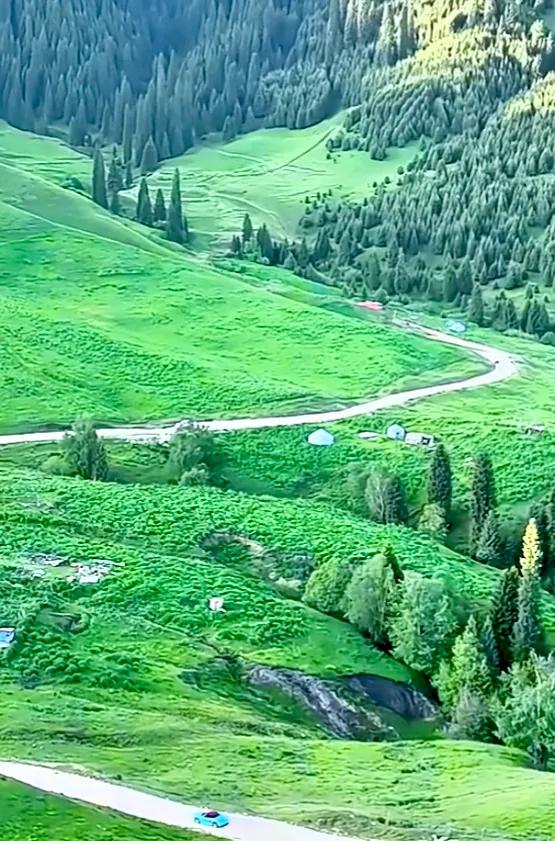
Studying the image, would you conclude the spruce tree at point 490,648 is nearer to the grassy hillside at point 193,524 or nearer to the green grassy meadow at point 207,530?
the green grassy meadow at point 207,530

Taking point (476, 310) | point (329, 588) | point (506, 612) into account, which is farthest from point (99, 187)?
point (506, 612)

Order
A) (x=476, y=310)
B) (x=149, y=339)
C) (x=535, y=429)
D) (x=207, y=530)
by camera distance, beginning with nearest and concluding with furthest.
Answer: (x=207, y=530) < (x=535, y=429) < (x=149, y=339) < (x=476, y=310)

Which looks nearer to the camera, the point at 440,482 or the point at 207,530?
the point at 207,530

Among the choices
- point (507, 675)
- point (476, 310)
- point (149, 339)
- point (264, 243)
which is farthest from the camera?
point (264, 243)

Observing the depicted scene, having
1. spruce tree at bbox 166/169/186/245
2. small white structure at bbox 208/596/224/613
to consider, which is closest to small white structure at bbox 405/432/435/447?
small white structure at bbox 208/596/224/613

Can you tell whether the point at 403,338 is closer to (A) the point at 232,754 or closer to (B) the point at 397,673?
(B) the point at 397,673

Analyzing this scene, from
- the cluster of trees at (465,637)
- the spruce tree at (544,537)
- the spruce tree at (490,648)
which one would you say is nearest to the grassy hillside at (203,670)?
the cluster of trees at (465,637)

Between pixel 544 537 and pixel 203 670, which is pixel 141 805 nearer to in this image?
pixel 203 670
